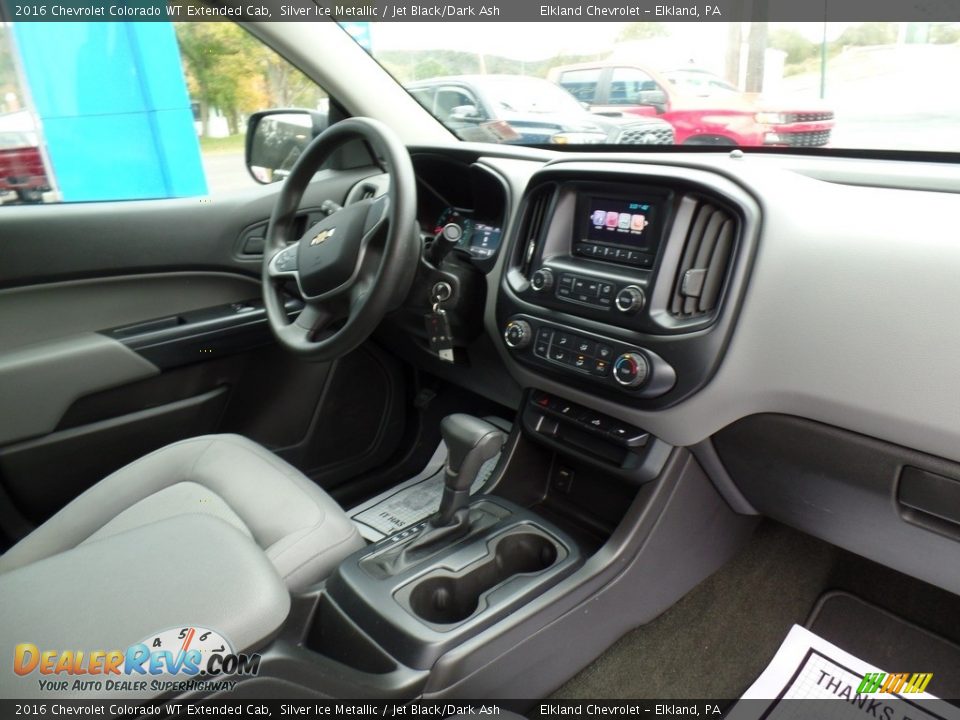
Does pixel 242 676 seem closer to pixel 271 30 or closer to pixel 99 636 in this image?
pixel 99 636

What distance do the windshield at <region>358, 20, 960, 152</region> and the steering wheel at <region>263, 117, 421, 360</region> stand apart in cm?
53

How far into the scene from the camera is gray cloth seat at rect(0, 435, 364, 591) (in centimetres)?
126

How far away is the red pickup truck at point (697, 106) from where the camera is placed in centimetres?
144

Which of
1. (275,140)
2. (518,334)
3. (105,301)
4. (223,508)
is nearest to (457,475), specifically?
(518,334)

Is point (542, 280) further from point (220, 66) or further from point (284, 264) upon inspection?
point (220, 66)

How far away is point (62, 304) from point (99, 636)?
115 cm

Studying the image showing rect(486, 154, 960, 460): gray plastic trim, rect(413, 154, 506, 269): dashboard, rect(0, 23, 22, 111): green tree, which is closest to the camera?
rect(486, 154, 960, 460): gray plastic trim

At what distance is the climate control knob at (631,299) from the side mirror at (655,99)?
666 mm

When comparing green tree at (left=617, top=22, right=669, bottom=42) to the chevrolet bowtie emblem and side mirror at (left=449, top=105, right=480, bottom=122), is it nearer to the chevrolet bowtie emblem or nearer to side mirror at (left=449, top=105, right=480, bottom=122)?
side mirror at (left=449, top=105, right=480, bottom=122)

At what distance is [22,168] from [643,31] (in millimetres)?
1620

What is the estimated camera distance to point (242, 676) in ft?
3.09

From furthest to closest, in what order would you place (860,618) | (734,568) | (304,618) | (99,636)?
(734,568) → (860,618) → (304,618) → (99,636)

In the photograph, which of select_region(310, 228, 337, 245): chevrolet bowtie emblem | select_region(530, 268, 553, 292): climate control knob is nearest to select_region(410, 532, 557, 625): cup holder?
select_region(530, 268, 553, 292): climate control knob

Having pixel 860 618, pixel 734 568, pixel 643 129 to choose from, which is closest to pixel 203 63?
pixel 643 129
